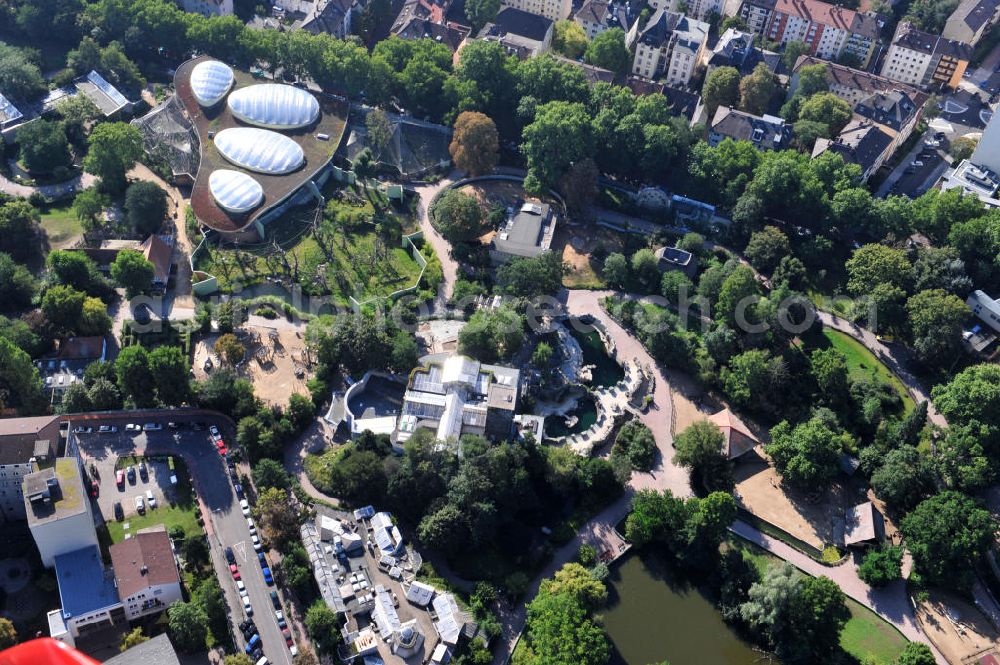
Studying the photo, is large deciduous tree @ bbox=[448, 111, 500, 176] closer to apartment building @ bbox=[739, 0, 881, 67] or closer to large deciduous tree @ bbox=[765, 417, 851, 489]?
large deciduous tree @ bbox=[765, 417, 851, 489]

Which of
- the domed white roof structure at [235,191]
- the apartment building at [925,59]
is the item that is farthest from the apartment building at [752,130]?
the domed white roof structure at [235,191]

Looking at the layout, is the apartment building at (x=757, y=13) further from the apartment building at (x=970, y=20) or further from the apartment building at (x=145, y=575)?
the apartment building at (x=145, y=575)

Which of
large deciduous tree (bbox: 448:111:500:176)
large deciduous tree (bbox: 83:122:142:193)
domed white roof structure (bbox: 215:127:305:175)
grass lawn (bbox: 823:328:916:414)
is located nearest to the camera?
grass lawn (bbox: 823:328:916:414)

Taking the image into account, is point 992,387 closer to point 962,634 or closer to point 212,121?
point 962,634

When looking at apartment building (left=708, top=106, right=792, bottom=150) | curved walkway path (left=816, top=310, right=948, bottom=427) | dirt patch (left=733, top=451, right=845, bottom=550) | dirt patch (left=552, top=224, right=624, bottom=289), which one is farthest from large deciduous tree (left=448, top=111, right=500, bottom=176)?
dirt patch (left=733, top=451, right=845, bottom=550)

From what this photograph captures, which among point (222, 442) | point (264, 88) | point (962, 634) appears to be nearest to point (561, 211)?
point (264, 88)

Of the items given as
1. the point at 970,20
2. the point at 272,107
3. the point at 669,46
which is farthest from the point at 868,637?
the point at 970,20
